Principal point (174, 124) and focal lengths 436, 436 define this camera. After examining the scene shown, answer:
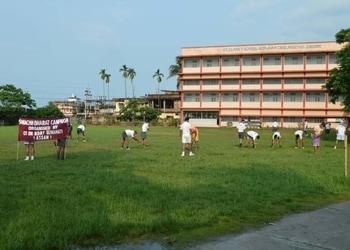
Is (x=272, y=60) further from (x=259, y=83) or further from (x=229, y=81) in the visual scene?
(x=229, y=81)

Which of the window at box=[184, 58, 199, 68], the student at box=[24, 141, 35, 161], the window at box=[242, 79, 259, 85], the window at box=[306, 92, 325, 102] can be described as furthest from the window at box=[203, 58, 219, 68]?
the student at box=[24, 141, 35, 161]

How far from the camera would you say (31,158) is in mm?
16562

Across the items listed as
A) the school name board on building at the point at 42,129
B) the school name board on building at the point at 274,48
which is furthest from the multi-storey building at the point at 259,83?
the school name board on building at the point at 42,129

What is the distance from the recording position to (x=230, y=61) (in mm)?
76000

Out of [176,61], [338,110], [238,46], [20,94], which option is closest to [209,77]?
[238,46]

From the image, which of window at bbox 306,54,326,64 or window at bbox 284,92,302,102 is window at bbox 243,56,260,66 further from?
window at bbox 306,54,326,64

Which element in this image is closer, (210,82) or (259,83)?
(259,83)

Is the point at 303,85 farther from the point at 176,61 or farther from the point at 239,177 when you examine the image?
the point at 239,177

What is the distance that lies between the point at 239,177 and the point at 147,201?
161 inches

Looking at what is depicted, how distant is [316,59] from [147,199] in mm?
67648

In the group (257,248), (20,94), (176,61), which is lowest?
(257,248)

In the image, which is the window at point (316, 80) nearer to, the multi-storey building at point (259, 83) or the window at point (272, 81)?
the multi-storey building at point (259, 83)

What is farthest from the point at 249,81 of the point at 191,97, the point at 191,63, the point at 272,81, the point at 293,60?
the point at 191,63

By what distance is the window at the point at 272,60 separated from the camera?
7296 cm
